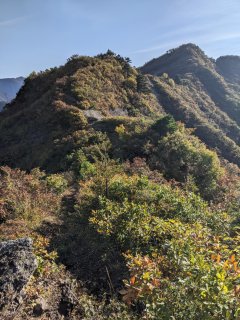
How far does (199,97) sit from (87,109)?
3619 centimetres

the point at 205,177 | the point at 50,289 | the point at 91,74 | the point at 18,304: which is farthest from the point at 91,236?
the point at 91,74

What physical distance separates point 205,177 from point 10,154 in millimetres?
16513

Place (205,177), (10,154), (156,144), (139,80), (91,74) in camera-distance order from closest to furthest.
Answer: (205,177) → (156,144) → (10,154) → (91,74) → (139,80)

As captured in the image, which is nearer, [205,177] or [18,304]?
[18,304]

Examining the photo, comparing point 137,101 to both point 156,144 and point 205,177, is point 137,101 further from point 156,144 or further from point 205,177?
point 205,177

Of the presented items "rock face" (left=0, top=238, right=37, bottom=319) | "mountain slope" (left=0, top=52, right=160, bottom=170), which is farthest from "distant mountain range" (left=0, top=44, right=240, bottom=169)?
"rock face" (left=0, top=238, right=37, bottom=319)

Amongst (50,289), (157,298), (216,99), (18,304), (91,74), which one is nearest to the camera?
(157,298)

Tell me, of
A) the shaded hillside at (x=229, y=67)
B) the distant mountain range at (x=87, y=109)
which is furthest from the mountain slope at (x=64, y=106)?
the shaded hillside at (x=229, y=67)

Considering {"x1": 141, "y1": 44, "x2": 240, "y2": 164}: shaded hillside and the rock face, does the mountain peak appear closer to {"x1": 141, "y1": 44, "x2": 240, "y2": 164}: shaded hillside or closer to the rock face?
{"x1": 141, "y1": 44, "x2": 240, "y2": 164}: shaded hillside

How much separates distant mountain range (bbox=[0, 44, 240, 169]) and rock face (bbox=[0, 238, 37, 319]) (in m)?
16.6

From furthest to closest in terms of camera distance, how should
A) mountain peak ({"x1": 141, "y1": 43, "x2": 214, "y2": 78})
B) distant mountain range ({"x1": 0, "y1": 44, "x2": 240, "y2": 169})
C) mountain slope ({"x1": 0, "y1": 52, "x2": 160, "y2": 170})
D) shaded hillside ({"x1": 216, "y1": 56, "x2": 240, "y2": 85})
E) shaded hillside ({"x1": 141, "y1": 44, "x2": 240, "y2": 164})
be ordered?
shaded hillside ({"x1": 216, "y1": 56, "x2": 240, "y2": 85}) → mountain peak ({"x1": 141, "y1": 43, "x2": 214, "y2": 78}) → shaded hillside ({"x1": 141, "y1": 44, "x2": 240, "y2": 164}) → distant mountain range ({"x1": 0, "y1": 44, "x2": 240, "y2": 169}) → mountain slope ({"x1": 0, "y1": 52, "x2": 160, "y2": 170})

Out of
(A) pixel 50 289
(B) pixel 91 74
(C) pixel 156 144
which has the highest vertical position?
(B) pixel 91 74

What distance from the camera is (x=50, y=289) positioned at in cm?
790

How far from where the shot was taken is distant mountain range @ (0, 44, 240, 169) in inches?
1124
